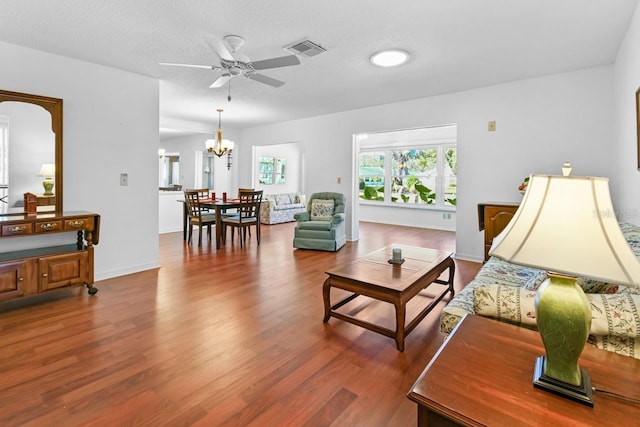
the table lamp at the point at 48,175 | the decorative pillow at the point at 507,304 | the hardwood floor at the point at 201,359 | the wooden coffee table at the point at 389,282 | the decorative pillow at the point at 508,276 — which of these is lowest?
the hardwood floor at the point at 201,359

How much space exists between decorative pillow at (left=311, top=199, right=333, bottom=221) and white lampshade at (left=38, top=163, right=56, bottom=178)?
11.9ft

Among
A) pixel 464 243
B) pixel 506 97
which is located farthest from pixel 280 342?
pixel 506 97

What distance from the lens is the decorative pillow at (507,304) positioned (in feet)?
4.67

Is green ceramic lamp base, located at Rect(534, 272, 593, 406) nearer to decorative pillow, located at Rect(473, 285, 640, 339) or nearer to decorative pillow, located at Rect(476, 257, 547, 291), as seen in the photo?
decorative pillow, located at Rect(473, 285, 640, 339)

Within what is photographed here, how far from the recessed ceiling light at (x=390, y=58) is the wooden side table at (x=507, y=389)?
2.87 meters

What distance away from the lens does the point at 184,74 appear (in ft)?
12.8

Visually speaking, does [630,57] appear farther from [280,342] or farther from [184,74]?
[184,74]

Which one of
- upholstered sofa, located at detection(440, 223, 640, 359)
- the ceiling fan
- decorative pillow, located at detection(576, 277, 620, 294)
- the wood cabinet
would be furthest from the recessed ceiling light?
decorative pillow, located at detection(576, 277, 620, 294)

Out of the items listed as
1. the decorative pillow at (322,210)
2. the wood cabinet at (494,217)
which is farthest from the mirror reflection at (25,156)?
the wood cabinet at (494,217)

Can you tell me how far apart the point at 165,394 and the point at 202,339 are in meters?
0.60

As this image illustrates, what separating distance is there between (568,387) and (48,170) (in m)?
4.34

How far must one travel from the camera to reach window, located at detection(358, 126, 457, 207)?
781 centimetres

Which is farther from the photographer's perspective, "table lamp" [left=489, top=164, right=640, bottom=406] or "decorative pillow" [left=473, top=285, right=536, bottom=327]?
"decorative pillow" [left=473, top=285, right=536, bottom=327]

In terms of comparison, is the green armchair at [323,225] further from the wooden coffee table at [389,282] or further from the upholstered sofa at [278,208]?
the upholstered sofa at [278,208]
